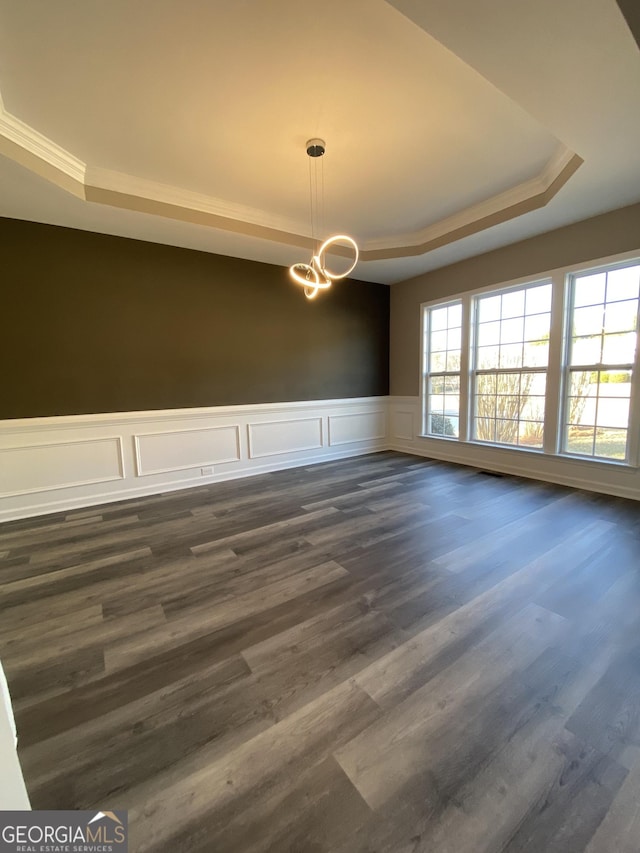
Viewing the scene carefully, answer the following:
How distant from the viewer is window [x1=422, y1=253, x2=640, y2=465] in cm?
351

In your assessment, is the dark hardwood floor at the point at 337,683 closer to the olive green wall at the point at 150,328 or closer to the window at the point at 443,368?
the olive green wall at the point at 150,328

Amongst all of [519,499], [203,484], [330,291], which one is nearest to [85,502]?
[203,484]

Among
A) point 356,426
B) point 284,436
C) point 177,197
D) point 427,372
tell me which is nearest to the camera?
point 177,197

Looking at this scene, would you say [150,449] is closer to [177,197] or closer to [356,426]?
[177,197]

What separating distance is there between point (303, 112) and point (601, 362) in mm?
3634

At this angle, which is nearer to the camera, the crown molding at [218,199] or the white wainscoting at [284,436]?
the crown molding at [218,199]

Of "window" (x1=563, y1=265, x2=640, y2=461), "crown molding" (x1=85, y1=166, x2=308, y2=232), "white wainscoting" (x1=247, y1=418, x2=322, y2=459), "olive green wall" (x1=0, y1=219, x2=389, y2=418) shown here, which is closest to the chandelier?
"crown molding" (x1=85, y1=166, x2=308, y2=232)

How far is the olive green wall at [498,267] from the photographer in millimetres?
3406

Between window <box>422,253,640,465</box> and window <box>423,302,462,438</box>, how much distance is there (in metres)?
0.02

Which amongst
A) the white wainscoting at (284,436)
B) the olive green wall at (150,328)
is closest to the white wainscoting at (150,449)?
the white wainscoting at (284,436)

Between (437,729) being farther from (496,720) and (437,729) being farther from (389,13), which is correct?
(389,13)

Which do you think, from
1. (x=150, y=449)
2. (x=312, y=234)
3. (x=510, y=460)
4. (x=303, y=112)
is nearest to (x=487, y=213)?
(x=312, y=234)

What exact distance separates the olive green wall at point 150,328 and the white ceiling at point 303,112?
311 millimetres

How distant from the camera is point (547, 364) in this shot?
13.2 ft
